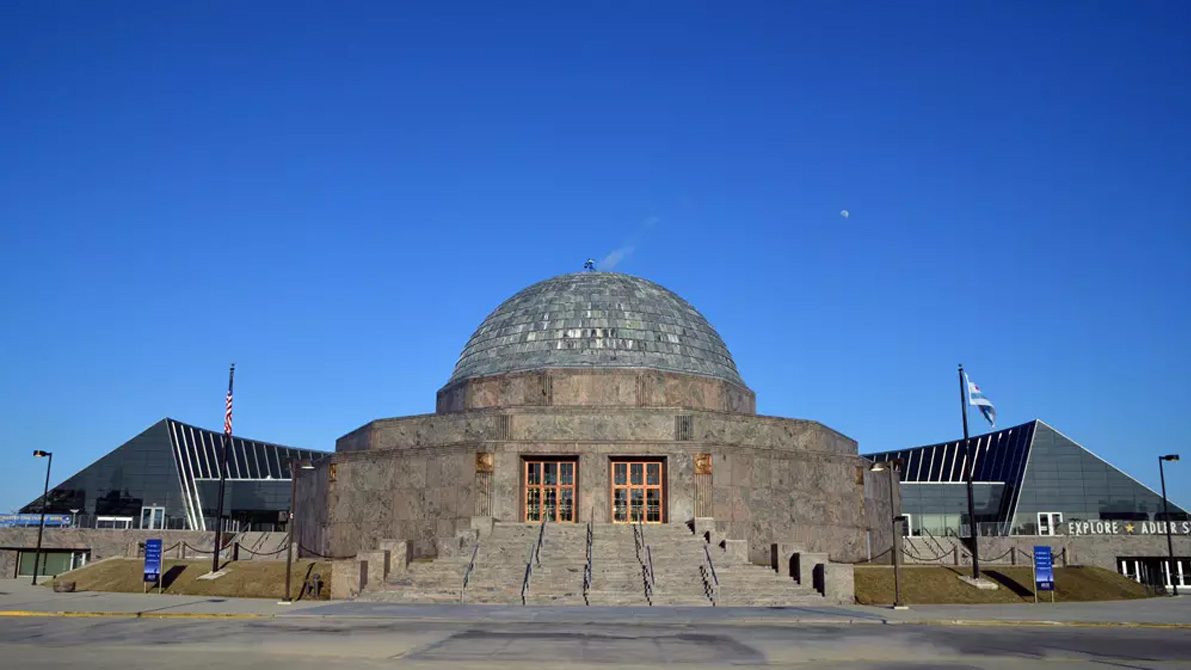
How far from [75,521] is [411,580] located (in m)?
21.1

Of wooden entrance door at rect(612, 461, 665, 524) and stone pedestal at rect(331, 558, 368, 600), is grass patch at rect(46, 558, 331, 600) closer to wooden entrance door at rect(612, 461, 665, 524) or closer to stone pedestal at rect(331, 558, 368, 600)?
stone pedestal at rect(331, 558, 368, 600)

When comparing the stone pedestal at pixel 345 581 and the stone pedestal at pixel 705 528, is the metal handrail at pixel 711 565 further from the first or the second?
the stone pedestal at pixel 345 581

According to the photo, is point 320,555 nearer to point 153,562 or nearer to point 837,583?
point 153,562

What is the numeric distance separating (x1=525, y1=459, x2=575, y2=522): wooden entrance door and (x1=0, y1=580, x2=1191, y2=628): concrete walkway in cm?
687

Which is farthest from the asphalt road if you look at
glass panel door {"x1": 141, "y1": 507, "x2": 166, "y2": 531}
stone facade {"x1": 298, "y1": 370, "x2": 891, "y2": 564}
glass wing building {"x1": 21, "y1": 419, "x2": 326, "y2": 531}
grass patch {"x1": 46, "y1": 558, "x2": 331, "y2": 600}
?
glass wing building {"x1": 21, "y1": 419, "x2": 326, "y2": 531}

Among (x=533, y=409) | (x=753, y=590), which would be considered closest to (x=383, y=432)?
(x=533, y=409)

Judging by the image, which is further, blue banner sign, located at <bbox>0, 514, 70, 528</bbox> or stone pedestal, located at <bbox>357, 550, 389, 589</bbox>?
blue banner sign, located at <bbox>0, 514, 70, 528</bbox>

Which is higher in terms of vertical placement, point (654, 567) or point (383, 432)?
point (383, 432)

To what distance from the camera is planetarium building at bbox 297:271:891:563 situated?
82.0 ft

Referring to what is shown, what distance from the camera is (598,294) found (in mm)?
32656

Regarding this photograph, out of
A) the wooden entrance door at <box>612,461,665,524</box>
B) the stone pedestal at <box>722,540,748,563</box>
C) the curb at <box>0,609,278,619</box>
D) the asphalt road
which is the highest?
the wooden entrance door at <box>612,461,665,524</box>

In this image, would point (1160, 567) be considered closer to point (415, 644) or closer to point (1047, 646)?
point (1047, 646)

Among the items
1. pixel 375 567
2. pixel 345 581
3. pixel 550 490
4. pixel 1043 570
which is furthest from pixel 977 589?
pixel 345 581

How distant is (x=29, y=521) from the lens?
36.2 m
